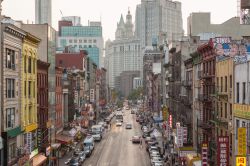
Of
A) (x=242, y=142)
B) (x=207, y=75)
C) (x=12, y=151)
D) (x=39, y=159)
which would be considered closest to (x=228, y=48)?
(x=207, y=75)

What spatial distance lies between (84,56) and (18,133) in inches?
3654

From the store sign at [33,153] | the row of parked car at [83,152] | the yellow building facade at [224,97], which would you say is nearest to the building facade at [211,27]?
the row of parked car at [83,152]

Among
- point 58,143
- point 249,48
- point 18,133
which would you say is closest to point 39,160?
point 18,133

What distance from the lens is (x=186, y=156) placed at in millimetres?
69312

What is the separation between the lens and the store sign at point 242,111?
43.7 metres

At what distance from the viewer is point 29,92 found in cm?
6612

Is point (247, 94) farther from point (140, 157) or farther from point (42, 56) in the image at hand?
point (140, 157)

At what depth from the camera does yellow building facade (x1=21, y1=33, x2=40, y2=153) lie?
6184cm

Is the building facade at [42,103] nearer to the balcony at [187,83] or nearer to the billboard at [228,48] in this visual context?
the balcony at [187,83]

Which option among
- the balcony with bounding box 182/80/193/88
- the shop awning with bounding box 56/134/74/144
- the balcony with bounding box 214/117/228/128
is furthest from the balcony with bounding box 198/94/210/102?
the shop awning with bounding box 56/134/74/144

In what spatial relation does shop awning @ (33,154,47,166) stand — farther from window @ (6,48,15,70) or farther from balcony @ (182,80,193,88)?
balcony @ (182,80,193,88)

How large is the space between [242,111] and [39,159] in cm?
3060

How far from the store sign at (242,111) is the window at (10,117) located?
21.8m

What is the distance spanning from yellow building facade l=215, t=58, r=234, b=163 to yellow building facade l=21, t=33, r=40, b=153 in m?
20.6
